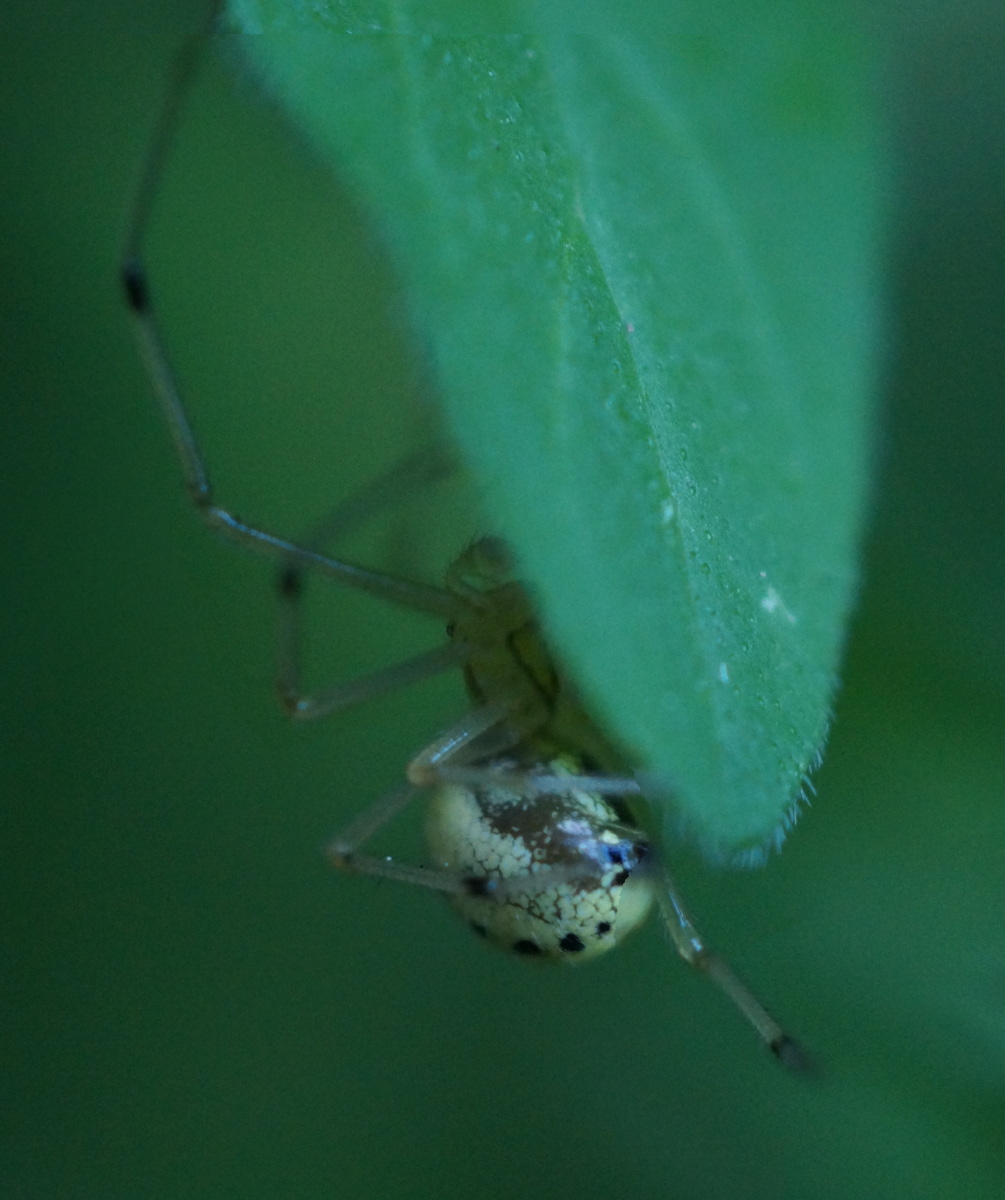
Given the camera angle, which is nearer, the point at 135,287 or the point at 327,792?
the point at 135,287

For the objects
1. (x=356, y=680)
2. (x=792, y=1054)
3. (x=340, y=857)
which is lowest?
(x=792, y=1054)

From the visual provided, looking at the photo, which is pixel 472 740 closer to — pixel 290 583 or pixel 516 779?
pixel 516 779

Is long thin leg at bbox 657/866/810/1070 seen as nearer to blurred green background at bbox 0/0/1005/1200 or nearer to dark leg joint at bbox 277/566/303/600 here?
blurred green background at bbox 0/0/1005/1200

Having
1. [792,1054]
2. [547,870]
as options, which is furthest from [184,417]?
[792,1054]

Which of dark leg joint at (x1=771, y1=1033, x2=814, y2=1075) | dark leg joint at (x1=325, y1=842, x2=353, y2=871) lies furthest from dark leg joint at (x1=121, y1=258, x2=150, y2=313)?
dark leg joint at (x1=771, y1=1033, x2=814, y2=1075)

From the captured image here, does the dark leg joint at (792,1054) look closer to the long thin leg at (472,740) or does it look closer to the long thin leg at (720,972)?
the long thin leg at (720,972)

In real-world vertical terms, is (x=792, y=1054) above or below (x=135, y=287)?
below

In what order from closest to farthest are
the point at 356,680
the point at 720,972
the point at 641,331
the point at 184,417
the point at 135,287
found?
1. the point at 641,331
2. the point at 135,287
3. the point at 184,417
4. the point at 720,972
5. the point at 356,680
